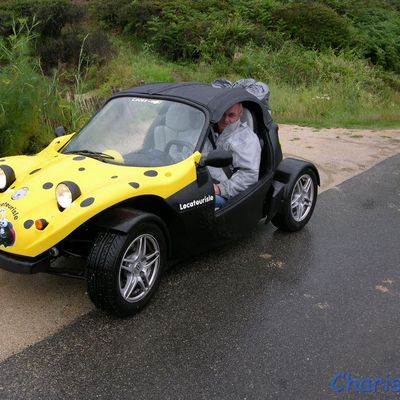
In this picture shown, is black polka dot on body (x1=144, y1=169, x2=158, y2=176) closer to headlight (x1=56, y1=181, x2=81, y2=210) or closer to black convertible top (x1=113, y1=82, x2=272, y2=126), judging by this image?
headlight (x1=56, y1=181, x2=81, y2=210)

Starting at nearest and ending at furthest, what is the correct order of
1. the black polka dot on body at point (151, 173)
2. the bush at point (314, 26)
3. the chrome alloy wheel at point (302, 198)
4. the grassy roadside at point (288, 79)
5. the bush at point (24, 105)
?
the black polka dot on body at point (151, 173) → the chrome alloy wheel at point (302, 198) → the bush at point (24, 105) → the grassy roadside at point (288, 79) → the bush at point (314, 26)

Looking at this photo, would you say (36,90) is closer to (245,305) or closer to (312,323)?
(245,305)

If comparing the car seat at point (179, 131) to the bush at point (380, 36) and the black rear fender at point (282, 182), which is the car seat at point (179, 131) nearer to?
the black rear fender at point (282, 182)

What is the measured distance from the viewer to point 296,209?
5102mm

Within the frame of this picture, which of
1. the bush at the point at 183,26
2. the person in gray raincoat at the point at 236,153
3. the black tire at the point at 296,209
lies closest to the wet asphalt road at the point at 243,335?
the black tire at the point at 296,209

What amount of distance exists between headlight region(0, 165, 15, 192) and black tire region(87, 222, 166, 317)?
97 centimetres

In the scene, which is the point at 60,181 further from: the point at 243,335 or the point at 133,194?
the point at 243,335

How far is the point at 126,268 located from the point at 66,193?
63 cm

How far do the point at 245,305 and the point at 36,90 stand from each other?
12.7ft

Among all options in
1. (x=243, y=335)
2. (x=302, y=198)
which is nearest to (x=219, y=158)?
(x=243, y=335)

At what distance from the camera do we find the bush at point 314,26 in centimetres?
1814

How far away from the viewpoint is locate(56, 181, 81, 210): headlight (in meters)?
3.29

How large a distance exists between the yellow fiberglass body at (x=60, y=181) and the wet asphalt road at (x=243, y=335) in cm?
69

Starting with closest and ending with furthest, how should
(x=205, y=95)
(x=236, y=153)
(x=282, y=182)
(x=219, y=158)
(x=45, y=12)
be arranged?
(x=219, y=158) → (x=205, y=95) → (x=236, y=153) → (x=282, y=182) → (x=45, y=12)
